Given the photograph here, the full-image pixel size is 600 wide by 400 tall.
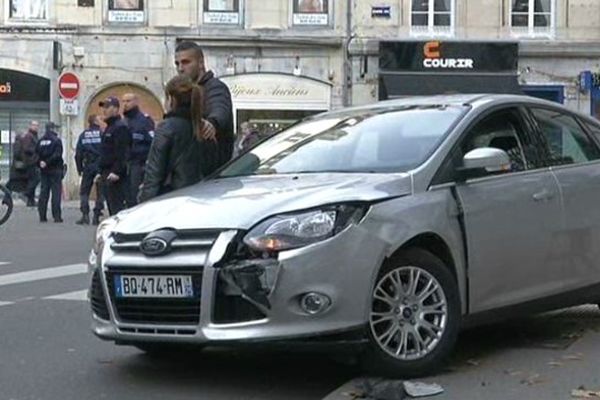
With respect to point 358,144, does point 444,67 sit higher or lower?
higher

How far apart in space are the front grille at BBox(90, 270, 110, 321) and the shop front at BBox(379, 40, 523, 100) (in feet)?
80.6

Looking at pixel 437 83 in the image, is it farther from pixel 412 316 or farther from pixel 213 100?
pixel 412 316

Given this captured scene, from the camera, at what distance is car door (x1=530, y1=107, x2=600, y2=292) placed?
290 inches

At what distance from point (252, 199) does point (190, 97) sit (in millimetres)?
2147

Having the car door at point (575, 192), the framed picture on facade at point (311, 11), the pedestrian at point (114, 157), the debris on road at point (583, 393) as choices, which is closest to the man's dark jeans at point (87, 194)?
the pedestrian at point (114, 157)

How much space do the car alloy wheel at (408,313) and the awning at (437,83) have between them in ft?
80.4

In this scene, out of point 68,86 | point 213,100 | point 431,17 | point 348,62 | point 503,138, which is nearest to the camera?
point 503,138

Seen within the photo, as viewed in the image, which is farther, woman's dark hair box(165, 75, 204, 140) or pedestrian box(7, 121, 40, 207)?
pedestrian box(7, 121, 40, 207)

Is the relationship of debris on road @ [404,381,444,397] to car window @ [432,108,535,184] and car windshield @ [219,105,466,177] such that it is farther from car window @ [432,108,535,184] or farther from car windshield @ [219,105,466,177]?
car window @ [432,108,535,184]

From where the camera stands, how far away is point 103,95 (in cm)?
3062

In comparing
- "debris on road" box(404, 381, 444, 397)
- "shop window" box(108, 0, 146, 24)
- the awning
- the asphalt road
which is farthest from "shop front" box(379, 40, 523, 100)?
"debris on road" box(404, 381, 444, 397)

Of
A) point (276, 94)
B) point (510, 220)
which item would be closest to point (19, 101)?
point (276, 94)

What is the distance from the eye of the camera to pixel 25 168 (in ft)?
78.9

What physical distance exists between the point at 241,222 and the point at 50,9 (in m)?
25.7
